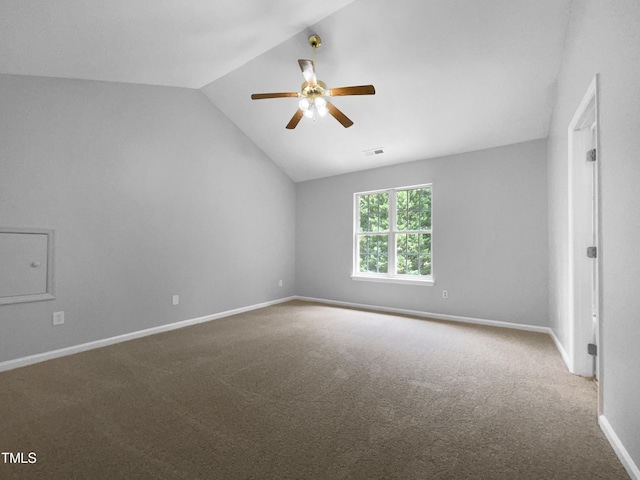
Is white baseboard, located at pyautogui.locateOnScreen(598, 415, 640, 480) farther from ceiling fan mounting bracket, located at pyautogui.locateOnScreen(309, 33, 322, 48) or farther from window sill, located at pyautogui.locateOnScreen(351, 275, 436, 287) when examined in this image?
ceiling fan mounting bracket, located at pyautogui.locateOnScreen(309, 33, 322, 48)

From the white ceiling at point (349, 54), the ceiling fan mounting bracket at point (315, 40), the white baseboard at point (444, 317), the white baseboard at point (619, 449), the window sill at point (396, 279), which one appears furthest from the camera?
the window sill at point (396, 279)

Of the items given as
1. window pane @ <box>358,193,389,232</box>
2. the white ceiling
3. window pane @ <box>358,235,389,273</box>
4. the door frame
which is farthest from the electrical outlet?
the door frame

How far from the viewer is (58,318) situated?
2820 mm

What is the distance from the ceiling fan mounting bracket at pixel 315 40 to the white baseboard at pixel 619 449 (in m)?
3.71

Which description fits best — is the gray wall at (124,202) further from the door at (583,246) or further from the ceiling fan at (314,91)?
the door at (583,246)

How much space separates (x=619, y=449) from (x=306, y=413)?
1.61m

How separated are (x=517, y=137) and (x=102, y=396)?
5.05 metres

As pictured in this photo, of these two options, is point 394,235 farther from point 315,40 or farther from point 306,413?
point 306,413

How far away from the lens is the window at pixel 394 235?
4.63 metres

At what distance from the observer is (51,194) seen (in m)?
2.78

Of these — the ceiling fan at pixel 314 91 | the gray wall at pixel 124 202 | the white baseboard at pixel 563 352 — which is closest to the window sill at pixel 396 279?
the white baseboard at pixel 563 352

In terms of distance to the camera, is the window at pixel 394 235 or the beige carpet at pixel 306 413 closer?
the beige carpet at pixel 306 413

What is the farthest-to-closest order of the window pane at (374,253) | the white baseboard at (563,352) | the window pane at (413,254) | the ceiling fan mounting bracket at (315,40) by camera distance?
the window pane at (374,253) < the window pane at (413,254) < the ceiling fan mounting bracket at (315,40) < the white baseboard at (563,352)

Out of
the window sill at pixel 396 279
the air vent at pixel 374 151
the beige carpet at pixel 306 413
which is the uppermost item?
the air vent at pixel 374 151
